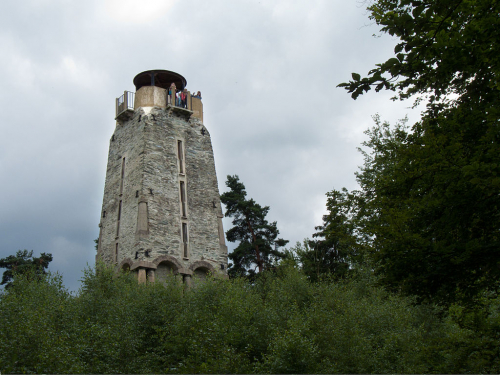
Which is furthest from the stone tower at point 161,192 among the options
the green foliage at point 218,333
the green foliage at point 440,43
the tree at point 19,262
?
the green foliage at point 440,43

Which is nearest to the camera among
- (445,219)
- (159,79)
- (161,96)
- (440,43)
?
(440,43)

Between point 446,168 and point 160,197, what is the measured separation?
61.3ft

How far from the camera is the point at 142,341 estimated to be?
1324cm

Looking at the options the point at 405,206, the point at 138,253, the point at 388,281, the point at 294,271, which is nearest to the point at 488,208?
the point at 405,206

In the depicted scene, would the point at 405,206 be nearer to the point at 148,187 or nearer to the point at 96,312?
the point at 96,312

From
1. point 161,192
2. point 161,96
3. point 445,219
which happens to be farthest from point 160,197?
point 445,219

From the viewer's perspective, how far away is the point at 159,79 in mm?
30062


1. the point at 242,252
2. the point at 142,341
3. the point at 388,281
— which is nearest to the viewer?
the point at 388,281

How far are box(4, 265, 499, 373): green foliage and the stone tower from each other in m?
3.69

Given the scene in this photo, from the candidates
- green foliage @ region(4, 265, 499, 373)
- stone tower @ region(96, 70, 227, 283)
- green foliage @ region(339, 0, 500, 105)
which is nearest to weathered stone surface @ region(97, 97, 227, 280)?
stone tower @ region(96, 70, 227, 283)

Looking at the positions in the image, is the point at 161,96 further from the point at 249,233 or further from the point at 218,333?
the point at 218,333

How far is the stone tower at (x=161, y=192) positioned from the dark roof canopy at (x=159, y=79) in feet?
0.30

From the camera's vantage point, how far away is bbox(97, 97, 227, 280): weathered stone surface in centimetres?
2309

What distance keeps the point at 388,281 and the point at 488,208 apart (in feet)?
6.91
